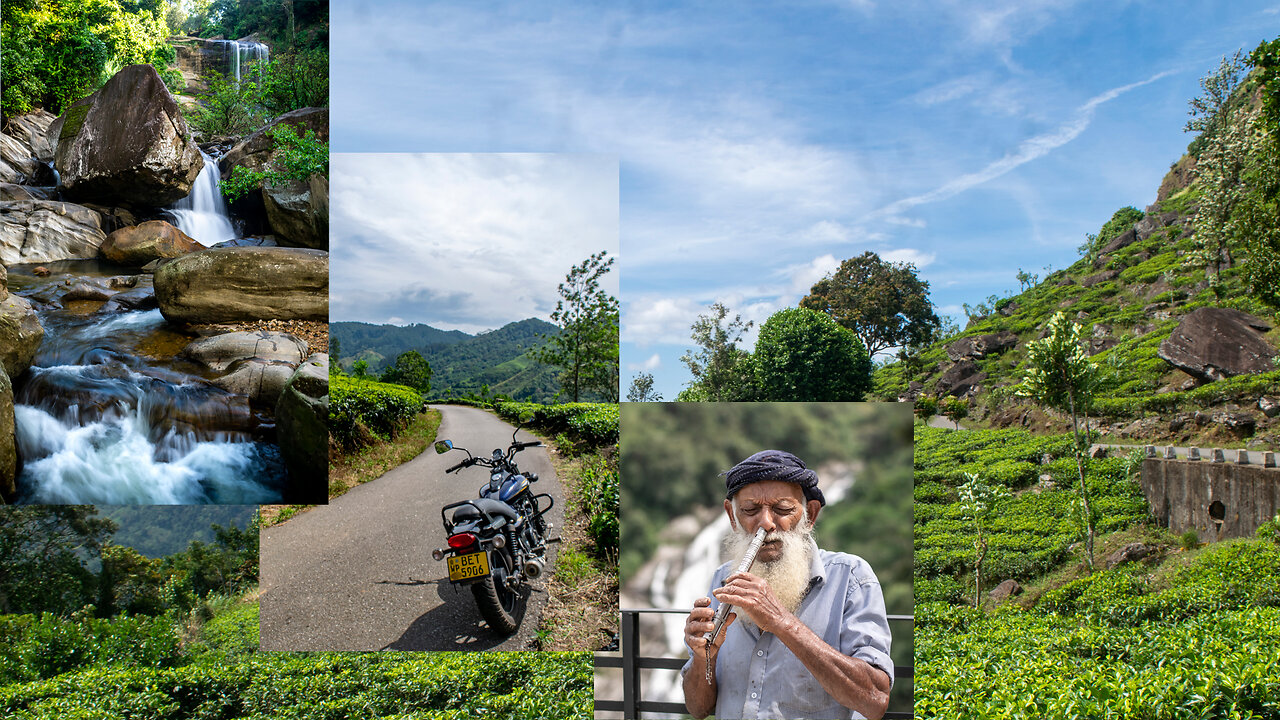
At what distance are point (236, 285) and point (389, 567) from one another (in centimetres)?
225

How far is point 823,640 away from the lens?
2268 millimetres

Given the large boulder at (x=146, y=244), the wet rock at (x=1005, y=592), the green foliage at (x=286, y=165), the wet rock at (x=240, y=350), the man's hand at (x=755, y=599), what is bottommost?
the wet rock at (x=1005, y=592)

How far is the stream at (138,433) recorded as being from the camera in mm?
4324

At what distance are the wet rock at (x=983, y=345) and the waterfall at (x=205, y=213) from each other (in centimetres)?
1191

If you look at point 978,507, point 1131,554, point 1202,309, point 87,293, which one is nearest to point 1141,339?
point 1202,309

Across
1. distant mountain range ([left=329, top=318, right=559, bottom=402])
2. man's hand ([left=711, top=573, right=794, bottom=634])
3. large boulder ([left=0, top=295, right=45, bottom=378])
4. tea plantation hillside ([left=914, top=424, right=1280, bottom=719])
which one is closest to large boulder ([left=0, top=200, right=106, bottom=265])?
large boulder ([left=0, top=295, right=45, bottom=378])

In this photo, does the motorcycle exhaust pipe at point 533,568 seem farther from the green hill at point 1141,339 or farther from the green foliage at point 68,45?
the green hill at point 1141,339

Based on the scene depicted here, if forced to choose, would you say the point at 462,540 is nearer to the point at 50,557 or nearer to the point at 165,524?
the point at 165,524

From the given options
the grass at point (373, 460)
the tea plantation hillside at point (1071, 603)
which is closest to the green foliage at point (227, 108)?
the grass at point (373, 460)

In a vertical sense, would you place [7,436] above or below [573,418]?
below

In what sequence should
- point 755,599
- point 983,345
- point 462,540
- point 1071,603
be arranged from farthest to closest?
point 983,345 → point 1071,603 → point 462,540 → point 755,599

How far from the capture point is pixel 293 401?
428 centimetres

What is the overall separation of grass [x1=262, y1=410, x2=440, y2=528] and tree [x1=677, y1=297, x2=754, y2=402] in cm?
758

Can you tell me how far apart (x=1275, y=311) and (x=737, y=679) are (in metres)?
8.14
